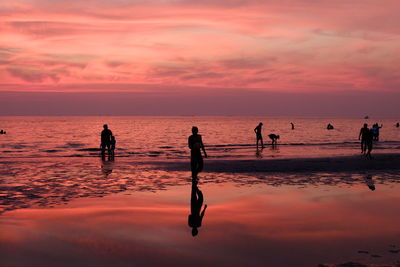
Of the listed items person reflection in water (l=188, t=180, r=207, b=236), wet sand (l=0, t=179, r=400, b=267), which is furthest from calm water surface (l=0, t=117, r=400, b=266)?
person reflection in water (l=188, t=180, r=207, b=236)

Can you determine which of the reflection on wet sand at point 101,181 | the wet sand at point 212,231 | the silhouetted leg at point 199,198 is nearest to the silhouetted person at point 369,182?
the reflection on wet sand at point 101,181

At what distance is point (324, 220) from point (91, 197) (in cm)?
752

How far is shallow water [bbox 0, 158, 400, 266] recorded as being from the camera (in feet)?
24.5

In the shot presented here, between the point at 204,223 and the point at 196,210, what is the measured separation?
167 cm

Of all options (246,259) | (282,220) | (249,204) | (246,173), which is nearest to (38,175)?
(246,173)

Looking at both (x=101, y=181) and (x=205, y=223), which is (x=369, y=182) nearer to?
(x=205, y=223)

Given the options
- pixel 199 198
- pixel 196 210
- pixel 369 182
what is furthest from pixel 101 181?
pixel 369 182

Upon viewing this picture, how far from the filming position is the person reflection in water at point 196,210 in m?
9.86

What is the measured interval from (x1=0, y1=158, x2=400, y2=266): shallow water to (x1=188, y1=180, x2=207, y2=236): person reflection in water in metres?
0.15

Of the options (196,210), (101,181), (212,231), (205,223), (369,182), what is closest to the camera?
(212,231)

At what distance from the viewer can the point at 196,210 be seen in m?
11.7

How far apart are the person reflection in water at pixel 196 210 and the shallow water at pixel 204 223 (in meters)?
0.15

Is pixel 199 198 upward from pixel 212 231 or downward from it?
downward

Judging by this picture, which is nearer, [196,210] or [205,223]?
[205,223]
